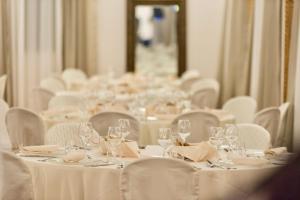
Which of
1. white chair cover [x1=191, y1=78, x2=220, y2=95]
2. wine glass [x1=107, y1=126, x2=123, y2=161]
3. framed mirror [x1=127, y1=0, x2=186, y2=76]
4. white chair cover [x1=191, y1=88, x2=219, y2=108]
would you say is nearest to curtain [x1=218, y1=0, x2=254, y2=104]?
white chair cover [x1=191, y1=78, x2=220, y2=95]

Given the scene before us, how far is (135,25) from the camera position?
10.3m

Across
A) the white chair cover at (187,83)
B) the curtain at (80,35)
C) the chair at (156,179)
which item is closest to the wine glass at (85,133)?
the chair at (156,179)

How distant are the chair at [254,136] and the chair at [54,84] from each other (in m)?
4.18

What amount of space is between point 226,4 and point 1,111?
223 inches

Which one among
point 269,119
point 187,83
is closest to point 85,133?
point 269,119

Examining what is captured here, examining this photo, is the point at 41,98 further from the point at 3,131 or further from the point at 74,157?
the point at 74,157

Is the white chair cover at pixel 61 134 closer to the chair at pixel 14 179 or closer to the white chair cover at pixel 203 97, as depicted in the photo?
the chair at pixel 14 179

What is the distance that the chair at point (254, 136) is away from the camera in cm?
419

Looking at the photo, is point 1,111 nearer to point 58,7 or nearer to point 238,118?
point 238,118

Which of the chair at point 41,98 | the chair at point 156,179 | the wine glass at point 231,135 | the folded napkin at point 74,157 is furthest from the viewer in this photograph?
the chair at point 41,98

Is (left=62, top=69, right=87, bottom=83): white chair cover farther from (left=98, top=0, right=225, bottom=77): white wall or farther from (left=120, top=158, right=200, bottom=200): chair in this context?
(left=120, top=158, right=200, bottom=200): chair

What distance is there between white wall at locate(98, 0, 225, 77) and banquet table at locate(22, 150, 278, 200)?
22.5ft

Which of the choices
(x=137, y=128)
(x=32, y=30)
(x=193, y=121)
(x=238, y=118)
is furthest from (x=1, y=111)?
(x=32, y=30)

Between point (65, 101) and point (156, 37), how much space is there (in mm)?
4657
